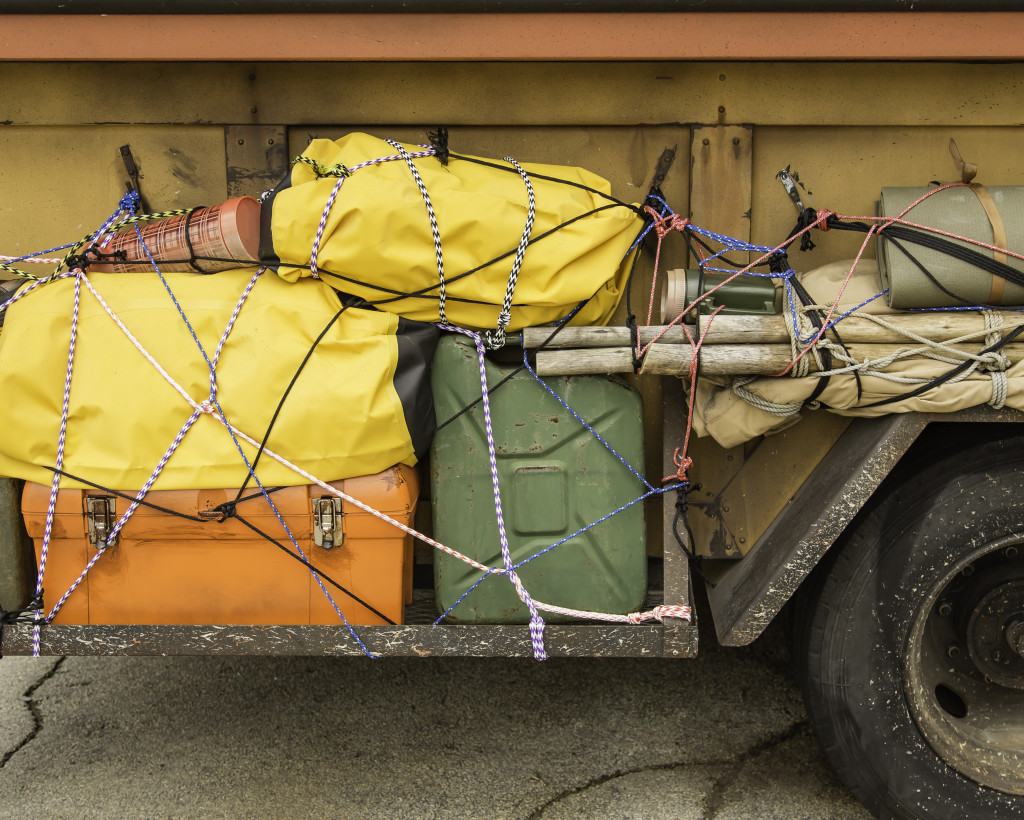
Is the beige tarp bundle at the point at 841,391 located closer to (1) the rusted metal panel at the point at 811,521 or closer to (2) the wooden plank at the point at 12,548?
(1) the rusted metal panel at the point at 811,521

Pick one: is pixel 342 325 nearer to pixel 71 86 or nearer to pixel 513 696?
pixel 71 86

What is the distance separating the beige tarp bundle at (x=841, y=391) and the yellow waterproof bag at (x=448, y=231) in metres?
0.42

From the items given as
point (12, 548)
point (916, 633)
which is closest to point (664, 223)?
point (916, 633)

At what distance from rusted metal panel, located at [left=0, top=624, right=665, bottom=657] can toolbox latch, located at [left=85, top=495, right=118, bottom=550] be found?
0.24 m

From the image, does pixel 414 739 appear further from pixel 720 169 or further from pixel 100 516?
pixel 720 169

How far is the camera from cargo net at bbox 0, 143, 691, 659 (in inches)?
77.4

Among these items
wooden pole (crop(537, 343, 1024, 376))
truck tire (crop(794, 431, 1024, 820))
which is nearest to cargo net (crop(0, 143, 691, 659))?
wooden pole (crop(537, 343, 1024, 376))

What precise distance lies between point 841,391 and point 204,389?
1618 mm

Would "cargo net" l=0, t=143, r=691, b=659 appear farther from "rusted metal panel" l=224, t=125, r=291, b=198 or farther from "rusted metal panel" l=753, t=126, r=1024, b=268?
"rusted metal panel" l=753, t=126, r=1024, b=268

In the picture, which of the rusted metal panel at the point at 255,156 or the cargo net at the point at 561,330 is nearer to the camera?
the cargo net at the point at 561,330

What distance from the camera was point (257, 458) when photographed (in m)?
1.98

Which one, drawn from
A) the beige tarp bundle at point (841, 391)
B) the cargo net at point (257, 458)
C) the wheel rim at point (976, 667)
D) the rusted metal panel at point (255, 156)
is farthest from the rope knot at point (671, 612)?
the rusted metal panel at point (255, 156)

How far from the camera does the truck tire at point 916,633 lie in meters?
2.01

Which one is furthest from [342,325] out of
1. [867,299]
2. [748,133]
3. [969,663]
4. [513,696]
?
[969,663]
